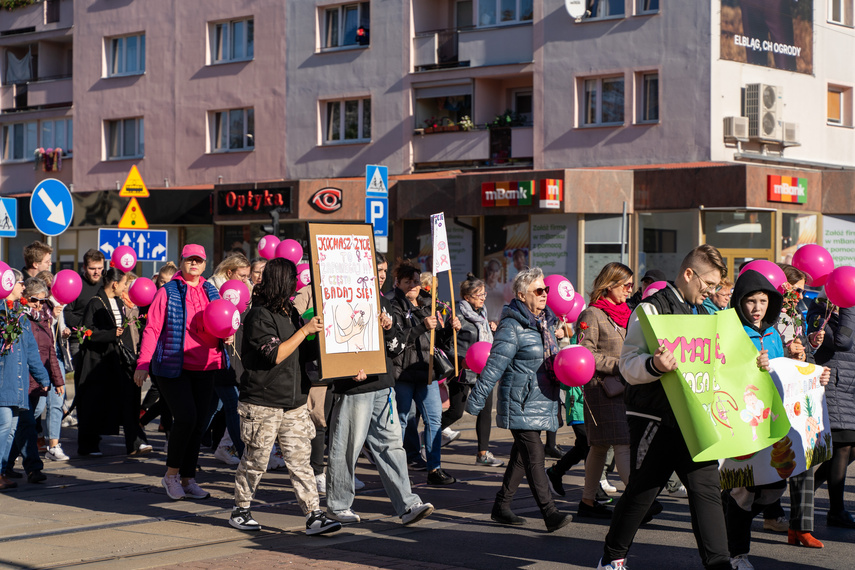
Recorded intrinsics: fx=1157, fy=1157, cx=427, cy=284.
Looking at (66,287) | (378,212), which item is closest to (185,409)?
(66,287)

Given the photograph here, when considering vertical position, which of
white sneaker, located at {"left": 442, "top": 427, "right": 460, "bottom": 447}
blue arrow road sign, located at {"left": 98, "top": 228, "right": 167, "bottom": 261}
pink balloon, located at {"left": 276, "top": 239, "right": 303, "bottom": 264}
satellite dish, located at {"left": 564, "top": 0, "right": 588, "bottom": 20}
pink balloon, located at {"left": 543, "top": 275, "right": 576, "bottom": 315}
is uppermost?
satellite dish, located at {"left": 564, "top": 0, "right": 588, "bottom": 20}

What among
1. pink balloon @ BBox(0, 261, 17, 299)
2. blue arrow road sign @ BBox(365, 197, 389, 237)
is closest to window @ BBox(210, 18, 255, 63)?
blue arrow road sign @ BBox(365, 197, 389, 237)

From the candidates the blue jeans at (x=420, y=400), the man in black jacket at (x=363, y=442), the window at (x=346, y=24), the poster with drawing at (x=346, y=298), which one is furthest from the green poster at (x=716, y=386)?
the window at (x=346, y=24)

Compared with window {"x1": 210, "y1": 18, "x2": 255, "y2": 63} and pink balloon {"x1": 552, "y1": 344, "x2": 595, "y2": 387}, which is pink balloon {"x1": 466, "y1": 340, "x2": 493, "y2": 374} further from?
window {"x1": 210, "y1": 18, "x2": 255, "y2": 63}

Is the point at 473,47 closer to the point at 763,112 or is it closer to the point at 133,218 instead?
the point at 763,112

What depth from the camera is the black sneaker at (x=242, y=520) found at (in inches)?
318

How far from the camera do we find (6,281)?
945 centimetres

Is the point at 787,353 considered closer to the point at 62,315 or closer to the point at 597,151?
Answer: the point at 62,315

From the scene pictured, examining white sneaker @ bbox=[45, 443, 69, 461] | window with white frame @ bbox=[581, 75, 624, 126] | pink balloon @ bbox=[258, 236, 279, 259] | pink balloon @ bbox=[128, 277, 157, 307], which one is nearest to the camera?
white sneaker @ bbox=[45, 443, 69, 461]

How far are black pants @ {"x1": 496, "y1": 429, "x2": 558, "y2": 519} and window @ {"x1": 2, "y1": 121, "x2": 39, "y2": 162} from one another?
1396 inches

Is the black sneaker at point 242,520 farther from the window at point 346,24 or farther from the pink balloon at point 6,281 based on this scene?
the window at point 346,24

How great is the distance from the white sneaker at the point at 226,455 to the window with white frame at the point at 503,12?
2018cm

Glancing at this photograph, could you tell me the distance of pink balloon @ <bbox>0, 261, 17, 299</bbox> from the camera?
941 cm

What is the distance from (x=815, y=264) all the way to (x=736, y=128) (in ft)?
57.9
